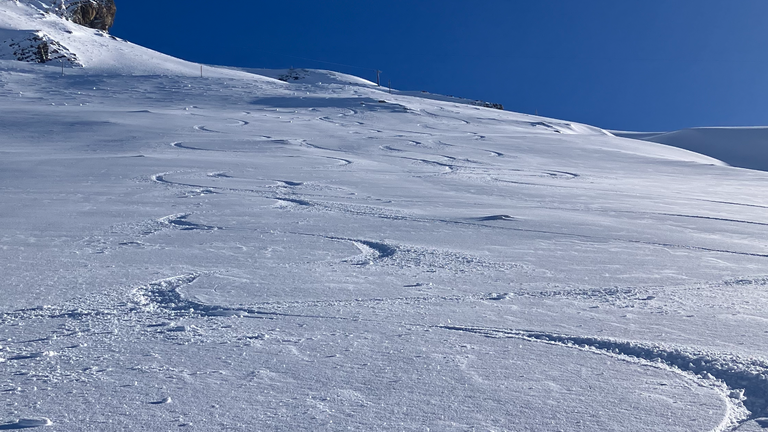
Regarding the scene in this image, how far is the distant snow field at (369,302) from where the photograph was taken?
177cm

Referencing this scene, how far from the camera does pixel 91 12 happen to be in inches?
2029

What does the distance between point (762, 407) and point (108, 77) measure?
83.9 feet

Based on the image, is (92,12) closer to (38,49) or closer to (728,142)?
(38,49)

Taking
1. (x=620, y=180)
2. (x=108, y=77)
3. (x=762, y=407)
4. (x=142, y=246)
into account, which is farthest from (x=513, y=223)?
(x=108, y=77)

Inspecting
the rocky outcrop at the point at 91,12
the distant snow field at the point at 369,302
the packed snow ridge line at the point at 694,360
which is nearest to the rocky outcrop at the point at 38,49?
the rocky outcrop at the point at 91,12

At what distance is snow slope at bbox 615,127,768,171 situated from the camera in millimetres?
23734

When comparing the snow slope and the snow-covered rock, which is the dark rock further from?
the snow slope

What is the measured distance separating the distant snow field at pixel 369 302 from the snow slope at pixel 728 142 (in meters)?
18.3

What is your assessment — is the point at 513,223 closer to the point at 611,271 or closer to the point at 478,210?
the point at 478,210

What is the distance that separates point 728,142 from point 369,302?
1061 inches

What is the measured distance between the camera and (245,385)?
1.88m

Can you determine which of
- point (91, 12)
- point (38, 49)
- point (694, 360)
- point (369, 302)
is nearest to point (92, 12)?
point (91, 12)

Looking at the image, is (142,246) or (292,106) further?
(292,106)

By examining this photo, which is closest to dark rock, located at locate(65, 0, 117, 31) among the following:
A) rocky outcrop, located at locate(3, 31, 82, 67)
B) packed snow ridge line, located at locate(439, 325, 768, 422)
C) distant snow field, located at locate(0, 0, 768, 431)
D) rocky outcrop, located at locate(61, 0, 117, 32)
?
rocky outcrop, located at locate(61, 0, 117, 32)
